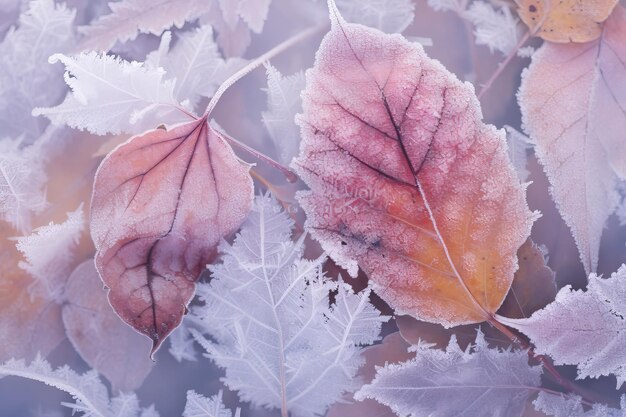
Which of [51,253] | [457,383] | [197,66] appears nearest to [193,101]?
[197,66]

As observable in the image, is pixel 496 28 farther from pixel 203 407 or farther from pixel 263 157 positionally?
pixel 203 407

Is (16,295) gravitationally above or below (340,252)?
below

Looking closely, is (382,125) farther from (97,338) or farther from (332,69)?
(97,338)

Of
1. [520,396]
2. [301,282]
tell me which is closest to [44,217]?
[301,282]

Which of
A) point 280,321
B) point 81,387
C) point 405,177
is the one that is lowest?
point 81,387

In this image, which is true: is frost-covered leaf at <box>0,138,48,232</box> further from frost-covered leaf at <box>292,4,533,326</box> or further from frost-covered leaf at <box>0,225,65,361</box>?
frost-covered leaf at <box>292,4,533,326</box>

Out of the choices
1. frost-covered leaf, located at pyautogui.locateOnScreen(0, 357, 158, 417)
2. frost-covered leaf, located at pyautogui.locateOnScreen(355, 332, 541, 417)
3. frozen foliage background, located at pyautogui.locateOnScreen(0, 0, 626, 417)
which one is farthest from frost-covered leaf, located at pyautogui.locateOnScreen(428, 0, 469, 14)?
frost-covered leaf, located at pyautogui.locateOnScreen(0, 357, 158, 417)

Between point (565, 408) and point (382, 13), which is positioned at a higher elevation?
point (382, 13)
